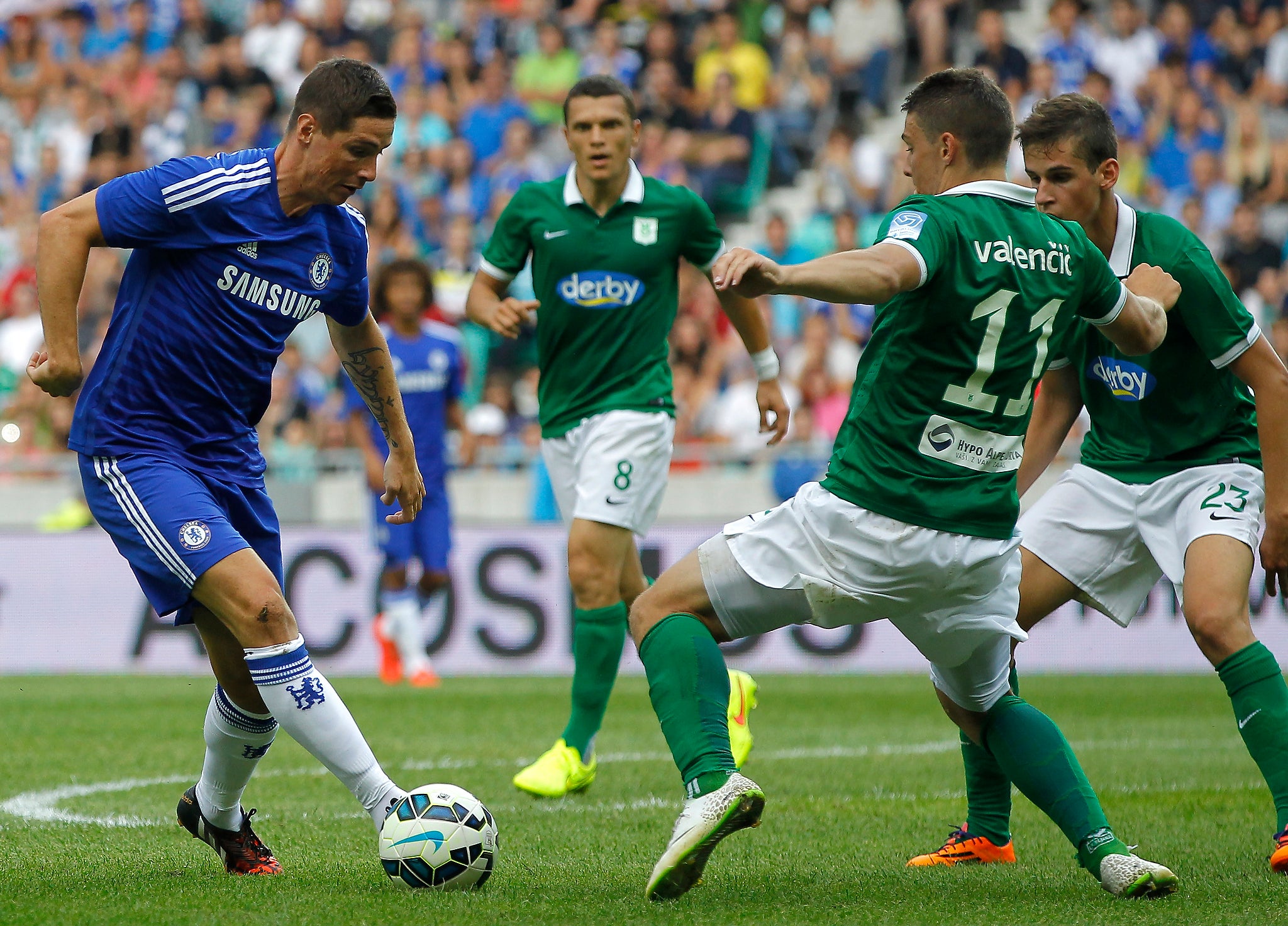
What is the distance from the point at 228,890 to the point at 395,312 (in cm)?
757

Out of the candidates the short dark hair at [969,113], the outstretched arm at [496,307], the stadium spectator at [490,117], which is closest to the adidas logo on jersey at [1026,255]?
the short dark hair at [969,113]

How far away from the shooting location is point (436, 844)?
4.39m

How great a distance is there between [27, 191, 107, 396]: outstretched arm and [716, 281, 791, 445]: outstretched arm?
3.10m

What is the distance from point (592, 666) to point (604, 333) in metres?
1.43

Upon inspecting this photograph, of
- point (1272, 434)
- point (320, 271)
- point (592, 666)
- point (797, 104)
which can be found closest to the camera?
point (320, 271)

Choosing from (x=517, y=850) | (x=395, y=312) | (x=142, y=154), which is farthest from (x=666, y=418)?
(x=142, y=154)

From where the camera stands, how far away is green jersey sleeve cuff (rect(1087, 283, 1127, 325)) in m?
4.36

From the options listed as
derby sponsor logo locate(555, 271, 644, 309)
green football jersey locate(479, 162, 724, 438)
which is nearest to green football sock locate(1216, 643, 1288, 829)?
green football jersey locate(479, 162, 724, 438)

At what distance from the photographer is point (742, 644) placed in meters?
Answer: 12.3

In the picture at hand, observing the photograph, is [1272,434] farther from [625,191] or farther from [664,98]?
[664,98]

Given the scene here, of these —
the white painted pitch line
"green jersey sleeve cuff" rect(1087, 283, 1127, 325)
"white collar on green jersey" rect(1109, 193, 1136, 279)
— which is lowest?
the white painted pitch line

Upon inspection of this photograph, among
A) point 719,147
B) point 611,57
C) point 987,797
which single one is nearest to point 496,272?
point 987,797

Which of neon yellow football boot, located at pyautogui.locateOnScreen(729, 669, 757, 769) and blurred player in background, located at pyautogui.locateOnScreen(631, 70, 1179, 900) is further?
neon yellow football boot, located at pyautogui.locateOnScreen(729, 669, 757, 769)

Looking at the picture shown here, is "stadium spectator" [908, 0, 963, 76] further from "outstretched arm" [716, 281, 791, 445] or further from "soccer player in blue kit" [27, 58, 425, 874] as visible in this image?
"soccer player in blue kit" [27, 58, 425, 874]
